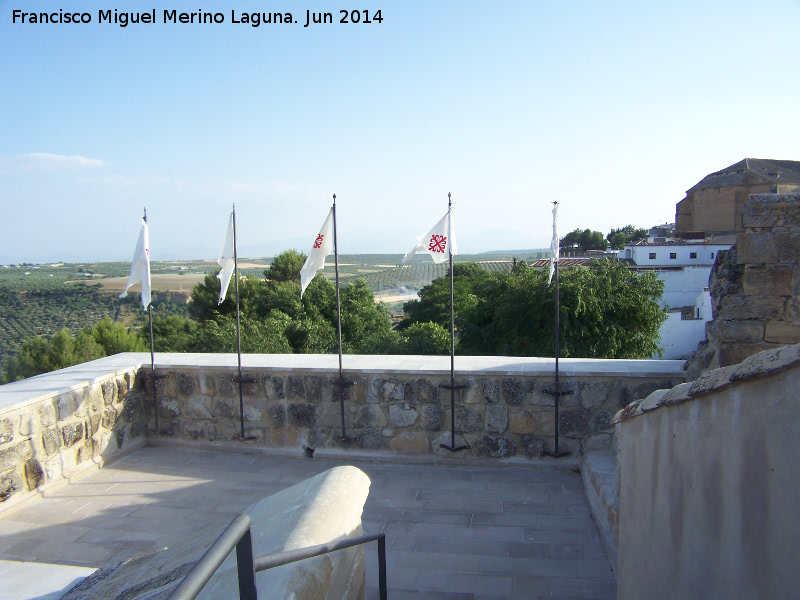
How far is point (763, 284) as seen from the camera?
3.67 meters

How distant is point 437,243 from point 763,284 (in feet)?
8.51

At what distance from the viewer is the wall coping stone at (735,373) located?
1416 mm

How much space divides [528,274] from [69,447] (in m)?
17.2

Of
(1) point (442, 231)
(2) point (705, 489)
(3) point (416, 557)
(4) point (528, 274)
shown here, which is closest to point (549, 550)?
(3) point (416, 557)

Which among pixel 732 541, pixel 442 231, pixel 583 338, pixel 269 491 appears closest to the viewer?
pixel 732 541

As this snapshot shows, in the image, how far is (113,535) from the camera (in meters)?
4.11

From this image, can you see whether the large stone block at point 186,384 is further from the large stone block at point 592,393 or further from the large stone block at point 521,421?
the large stone block at point 592,393

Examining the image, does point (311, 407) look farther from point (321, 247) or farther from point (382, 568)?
point (382, 568)

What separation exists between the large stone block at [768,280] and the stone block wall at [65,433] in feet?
17.6

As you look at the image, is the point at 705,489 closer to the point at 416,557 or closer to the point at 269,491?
the point at 416,557

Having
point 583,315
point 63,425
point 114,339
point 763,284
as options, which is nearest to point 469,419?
point 763,284

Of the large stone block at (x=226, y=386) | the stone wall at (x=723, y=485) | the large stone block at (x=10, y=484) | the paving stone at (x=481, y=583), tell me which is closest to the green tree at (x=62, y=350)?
the large stone block at (x=226, y=386)

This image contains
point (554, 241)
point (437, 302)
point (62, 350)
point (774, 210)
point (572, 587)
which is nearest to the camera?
point (572, 587)

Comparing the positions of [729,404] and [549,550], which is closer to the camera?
[729,404]
